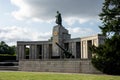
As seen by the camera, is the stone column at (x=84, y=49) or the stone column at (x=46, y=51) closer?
the stone column at (x=84, y=49)

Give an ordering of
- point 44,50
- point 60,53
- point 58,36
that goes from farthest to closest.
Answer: point 44,50
point 58,36
point 60,53

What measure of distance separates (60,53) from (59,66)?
19202 mm

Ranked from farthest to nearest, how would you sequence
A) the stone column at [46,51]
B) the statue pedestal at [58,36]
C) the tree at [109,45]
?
1. the stone column at [46,51]
2. the statue pedestal at [58,36]
3. the tree at [109,45]

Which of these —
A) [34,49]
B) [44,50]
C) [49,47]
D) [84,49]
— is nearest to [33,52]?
[34,49]

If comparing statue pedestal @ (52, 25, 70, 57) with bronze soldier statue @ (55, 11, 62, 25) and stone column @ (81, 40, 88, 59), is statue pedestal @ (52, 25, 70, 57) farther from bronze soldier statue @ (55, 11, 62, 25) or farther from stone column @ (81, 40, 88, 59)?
stone column @ (81, 40, 88, 59)

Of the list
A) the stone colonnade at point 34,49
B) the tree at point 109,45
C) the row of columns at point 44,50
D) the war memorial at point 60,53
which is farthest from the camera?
the stone colonnade at point 34,49

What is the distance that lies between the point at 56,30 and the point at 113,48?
26681 millimetres

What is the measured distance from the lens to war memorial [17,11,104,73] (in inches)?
1383

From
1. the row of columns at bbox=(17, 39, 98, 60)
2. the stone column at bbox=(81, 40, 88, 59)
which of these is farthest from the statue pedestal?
the stone column at bbox=(81, 40, 88, 59)

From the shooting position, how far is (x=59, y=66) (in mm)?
36375

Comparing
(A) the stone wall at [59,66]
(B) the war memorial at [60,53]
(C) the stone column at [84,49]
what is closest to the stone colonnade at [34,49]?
(B) the war memorial at [60,53]

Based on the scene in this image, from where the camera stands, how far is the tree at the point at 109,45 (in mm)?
30078

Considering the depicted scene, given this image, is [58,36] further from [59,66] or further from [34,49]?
[59,66]

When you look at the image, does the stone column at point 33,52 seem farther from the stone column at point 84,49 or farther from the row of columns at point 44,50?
the stone column at point 84,49
